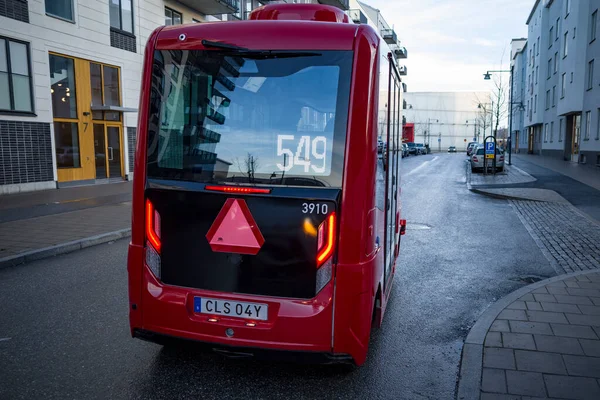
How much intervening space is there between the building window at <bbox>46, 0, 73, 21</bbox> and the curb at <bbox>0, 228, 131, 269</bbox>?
37.3 ft

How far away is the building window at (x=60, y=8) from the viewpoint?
16.5 metres

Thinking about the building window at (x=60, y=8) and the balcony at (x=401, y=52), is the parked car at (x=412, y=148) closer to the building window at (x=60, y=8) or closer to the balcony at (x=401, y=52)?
the balcony at (x=401, y=52)

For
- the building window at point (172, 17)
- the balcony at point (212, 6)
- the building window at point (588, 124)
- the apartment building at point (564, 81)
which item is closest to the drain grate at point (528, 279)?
the building window at point (172, 17)

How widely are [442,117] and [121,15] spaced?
250 feet

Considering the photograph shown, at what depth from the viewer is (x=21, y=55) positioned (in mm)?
15492

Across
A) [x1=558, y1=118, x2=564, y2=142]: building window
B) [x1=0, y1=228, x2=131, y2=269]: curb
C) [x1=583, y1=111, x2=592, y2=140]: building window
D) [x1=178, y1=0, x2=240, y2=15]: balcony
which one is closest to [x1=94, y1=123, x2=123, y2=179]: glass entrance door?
[x1=178, y1=0, x2=240, y2=15]: balcony

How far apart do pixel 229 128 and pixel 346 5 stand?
44656 mm

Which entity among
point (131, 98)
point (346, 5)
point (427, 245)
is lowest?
point (427, 245)

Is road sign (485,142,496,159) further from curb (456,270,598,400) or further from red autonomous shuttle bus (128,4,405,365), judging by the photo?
red autonomous shuttle bus (128,4,405,365)

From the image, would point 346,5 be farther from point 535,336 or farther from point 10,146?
point 535,336

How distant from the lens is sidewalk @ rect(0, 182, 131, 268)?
299 inches

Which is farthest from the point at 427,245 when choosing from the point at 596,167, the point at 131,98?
the point at 596,167

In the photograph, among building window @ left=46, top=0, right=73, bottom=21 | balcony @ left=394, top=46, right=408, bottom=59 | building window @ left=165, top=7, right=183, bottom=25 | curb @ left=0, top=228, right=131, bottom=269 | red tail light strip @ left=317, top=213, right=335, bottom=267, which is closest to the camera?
red tail light strip @ left=317, top=213, right=335, bottom=267

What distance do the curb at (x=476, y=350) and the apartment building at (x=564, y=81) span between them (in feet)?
89.8
